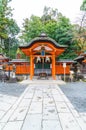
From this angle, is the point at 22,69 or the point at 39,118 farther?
the point at 22,69

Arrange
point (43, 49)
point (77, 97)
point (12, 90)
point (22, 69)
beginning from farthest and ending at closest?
point (22, 69) → point (43, 49) → point (12, 90) → point (77, 97)

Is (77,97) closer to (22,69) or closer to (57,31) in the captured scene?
(22,69)

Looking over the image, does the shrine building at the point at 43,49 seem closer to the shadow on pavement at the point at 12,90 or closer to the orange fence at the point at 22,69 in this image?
the orange fence at the point at 22,69

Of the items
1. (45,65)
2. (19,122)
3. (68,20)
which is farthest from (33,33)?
(19,122)

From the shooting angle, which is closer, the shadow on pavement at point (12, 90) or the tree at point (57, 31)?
the shadow on pavement at point (12, 90)

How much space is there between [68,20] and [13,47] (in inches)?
846

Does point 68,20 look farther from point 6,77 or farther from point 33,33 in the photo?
point 6,77

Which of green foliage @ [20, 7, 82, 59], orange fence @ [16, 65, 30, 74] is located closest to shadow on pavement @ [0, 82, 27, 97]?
orange fence @ [16, 65, 30, 74]

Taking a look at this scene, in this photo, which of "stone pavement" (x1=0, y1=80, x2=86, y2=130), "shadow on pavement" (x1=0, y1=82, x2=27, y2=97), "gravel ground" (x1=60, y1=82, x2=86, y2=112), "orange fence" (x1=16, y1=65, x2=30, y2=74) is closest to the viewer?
"stone pavement" (x1=0, y1=80, x2=86, y2=130)

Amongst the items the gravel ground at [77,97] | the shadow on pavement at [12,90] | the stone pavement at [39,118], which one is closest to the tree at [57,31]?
the shadow on pavement at [12,90]

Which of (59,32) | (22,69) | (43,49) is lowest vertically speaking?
(22,69)

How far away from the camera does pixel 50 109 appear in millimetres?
8430

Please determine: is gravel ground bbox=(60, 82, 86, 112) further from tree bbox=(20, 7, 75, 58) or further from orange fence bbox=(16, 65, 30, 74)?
tree bbox=(20, 7, 75, 58)

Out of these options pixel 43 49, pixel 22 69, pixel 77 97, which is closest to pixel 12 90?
pixel 77 97
